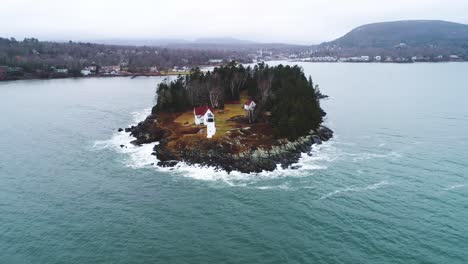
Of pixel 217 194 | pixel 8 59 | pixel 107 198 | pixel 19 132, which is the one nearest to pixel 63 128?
pixel 19 132

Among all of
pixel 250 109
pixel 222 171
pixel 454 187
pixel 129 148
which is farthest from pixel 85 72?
pixel 454 187

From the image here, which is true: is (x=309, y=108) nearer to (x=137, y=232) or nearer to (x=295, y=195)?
(x=295, y=195)

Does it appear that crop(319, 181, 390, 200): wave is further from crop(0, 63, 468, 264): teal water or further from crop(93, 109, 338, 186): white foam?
crop(93, 109, 338, 186): white foam

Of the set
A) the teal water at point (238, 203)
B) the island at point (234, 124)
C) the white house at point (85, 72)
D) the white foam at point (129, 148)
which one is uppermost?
the white house at point (85, 72)

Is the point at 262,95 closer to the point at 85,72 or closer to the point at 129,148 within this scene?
the point at 129,148

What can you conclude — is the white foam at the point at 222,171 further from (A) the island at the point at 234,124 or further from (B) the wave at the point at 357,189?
(B) the wave at the point at 357,189

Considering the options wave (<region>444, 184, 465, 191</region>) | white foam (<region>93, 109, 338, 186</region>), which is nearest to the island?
white foam (<region>93, 109, 338, 186</region>)

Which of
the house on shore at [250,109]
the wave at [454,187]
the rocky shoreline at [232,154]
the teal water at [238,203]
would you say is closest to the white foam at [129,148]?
the teal water at [238,203]

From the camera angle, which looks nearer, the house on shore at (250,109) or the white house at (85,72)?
the house on shore at (250,109)

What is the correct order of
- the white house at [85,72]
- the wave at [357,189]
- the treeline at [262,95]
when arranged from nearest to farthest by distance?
the wave at [357,189] < the treeline at [262,95] < the white house at [85,72]
